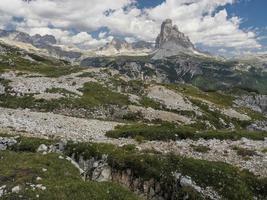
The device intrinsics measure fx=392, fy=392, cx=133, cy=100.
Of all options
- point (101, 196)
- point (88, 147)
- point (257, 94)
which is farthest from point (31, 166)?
point (257, 94)

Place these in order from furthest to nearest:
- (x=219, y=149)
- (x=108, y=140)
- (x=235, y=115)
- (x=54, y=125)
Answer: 1. (x=235, y=115)
2. (x=54, y=125)
3. (x=108, y=140)
4. (x=219, y=149)

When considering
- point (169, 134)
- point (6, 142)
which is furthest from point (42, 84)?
point (6, 142)

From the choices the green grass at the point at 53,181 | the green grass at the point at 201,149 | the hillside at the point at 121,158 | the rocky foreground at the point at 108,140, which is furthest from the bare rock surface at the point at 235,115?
the green grass at the point at 53,181

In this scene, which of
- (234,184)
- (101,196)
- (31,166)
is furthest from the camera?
(234,184)

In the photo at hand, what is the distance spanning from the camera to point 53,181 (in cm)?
2600

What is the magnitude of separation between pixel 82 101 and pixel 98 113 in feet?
13.4

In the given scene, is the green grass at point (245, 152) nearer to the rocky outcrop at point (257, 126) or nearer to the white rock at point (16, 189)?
the white rock at point (16, 189)

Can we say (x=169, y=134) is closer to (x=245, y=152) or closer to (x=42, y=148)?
(x=245, y=152)

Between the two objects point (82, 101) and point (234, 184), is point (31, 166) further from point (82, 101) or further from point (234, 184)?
point (82, 101)

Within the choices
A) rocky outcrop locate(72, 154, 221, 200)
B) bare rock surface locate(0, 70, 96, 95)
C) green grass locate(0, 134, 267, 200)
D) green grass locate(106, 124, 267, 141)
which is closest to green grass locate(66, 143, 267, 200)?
green grass locate(0, 134, 267, 200)

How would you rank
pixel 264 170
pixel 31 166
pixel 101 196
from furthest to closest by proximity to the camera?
pixel 264 170
pixel 31 166
pixel 101 196

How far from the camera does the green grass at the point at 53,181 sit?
78.6 ft

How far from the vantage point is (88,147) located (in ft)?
124

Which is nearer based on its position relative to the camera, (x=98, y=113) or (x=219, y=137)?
(x=219, y=137)
